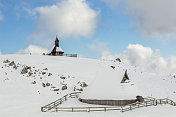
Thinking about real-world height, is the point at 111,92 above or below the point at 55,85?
below

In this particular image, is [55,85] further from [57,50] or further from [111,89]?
[57,50]

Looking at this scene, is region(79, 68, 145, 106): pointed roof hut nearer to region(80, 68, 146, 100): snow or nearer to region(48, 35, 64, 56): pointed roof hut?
region(80, 68, 146, 100): snow

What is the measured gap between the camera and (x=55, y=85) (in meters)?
39.6

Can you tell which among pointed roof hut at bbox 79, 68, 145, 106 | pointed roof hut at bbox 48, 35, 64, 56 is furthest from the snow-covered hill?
pointed roof hut at bbox 48, 35, 64, 56

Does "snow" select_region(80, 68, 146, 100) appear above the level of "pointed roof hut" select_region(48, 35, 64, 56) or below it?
below

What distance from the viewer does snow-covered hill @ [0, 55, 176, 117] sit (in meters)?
26.3

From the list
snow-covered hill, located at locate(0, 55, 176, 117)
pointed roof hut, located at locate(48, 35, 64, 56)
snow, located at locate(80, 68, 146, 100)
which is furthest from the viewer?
pointed roof hut, located at locate(48, 35, 64, 56)

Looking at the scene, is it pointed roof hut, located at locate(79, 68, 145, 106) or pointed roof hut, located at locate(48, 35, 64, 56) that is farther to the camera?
pointed roof hut, located at locate(48, 35, 64, 56)

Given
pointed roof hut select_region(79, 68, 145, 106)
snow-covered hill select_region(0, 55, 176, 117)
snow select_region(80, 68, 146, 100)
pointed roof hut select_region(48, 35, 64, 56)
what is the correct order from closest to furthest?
pointed roof hut select_region(79, 68, 145, 106) < snow select_region(80, 68, 146, 100) < snow-covered hill select_region(0, 55, 176, 117) < pointed roof hut select_region(48, 35, 64, 56)

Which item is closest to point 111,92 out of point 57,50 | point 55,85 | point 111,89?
point 111,89

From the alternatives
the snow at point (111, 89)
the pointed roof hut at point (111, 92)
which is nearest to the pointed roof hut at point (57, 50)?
the snow at point (111, 89)

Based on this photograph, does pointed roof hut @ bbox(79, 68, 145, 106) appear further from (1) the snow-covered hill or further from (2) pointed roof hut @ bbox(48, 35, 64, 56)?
(2) pointed roof hut @ bbox(48, 35, 64, 56)

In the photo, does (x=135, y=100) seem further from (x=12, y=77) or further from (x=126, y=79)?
(x=12, y=77)

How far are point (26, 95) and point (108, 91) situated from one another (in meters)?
17.0
